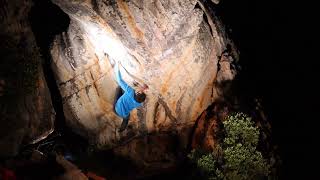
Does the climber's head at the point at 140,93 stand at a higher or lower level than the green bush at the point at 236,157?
higher

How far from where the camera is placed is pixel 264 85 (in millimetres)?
14297

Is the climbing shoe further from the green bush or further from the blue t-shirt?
the green bush

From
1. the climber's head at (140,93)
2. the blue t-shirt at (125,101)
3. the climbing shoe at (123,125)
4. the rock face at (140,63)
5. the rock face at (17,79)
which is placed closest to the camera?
the rock face at (17,79)

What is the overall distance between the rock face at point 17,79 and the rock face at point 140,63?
3.96 feet

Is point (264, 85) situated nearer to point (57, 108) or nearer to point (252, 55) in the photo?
point (252, 55)

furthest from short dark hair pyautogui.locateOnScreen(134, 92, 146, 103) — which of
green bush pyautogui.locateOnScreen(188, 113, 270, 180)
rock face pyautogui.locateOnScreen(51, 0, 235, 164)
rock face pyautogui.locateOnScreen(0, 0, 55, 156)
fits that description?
rock face pyautogui.locateOnScreen(0, 0, 55, 156)

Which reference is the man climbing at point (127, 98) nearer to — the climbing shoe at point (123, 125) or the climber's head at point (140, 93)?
the climber's head at point (140, 93)

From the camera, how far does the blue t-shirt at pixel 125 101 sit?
9898 mm

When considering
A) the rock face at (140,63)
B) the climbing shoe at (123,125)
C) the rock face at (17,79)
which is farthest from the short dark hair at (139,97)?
A: the rock face at (17,79)

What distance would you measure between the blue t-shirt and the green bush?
2.38 m

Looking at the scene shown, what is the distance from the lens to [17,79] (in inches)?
348

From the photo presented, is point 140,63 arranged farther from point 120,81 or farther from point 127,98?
point 127,98

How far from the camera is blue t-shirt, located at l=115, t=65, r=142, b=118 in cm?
990

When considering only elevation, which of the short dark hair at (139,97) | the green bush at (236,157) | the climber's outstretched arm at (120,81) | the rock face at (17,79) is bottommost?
the green bush at (236,157)
